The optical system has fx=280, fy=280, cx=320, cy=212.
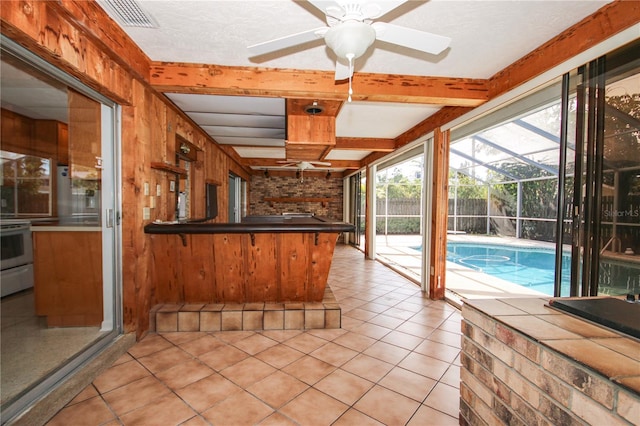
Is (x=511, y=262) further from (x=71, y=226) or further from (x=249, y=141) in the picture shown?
(x=71, y=226)

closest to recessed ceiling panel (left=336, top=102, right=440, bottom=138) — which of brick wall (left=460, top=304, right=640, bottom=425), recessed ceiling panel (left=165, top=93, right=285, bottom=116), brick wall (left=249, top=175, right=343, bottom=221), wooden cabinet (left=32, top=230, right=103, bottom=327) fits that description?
recessed ceiling panel (left=165, top=93, right=285, bottom=116)

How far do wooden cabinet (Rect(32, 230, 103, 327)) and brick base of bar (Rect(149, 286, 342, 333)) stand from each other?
52 centimetres

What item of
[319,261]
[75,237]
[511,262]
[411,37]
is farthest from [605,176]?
[511,262]

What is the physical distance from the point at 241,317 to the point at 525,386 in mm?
2266

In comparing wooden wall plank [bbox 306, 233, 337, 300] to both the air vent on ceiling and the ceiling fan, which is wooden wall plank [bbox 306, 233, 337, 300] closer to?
the ceiling fan

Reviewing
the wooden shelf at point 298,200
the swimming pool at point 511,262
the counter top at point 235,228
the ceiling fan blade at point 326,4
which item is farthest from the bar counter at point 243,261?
the wooden shelf at point 298,200

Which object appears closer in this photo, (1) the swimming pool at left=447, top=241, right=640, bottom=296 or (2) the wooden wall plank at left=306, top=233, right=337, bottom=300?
(1) the swimming pool at left=447, top=241, right=640, bottom=296

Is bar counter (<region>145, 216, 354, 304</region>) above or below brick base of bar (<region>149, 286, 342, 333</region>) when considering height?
above

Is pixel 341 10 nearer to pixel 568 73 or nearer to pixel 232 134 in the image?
pixel 568 73

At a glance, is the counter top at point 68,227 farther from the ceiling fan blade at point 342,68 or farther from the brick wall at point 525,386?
the brick wall at point 525,386

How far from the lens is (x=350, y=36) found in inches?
52.1

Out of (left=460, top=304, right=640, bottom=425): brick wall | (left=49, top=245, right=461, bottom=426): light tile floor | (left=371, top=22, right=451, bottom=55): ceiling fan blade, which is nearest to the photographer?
(left=460, top=304, right=640, bottom=425): brick wall

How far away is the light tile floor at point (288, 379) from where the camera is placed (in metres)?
1.58

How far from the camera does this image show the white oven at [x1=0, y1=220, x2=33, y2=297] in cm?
232
